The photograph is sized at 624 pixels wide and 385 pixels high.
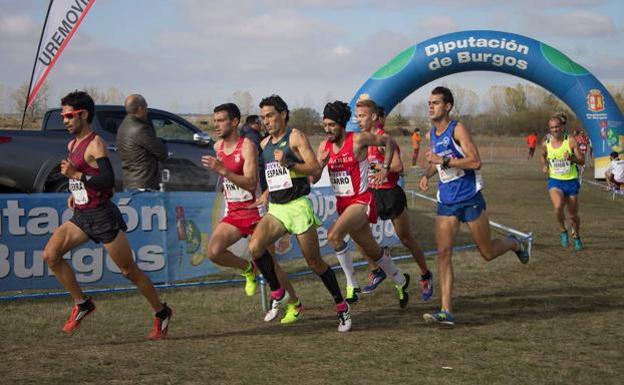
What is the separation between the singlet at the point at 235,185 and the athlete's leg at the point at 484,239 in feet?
6.73

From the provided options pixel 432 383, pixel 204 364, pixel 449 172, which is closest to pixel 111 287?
pixel 204 364

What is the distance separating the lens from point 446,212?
7629 mm

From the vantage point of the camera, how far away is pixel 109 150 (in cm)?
1323

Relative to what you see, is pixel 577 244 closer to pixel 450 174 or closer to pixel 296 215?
pixel 450 174

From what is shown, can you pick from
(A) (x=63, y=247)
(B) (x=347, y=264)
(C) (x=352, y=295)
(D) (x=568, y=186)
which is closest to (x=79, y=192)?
(A) (x=63, y=247)

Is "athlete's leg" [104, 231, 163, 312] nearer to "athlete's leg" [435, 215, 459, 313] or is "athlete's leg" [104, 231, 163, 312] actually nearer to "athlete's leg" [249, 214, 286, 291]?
"athlete's leg" [249, 214, 286, 291]

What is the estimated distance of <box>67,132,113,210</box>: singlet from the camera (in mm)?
6742

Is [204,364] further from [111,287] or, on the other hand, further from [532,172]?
[532,172]

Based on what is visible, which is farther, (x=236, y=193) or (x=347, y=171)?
(x=347, y=171)

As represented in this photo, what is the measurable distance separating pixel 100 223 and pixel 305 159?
1.80 meters

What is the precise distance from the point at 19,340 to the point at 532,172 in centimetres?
3192

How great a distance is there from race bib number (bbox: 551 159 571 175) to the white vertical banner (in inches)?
377

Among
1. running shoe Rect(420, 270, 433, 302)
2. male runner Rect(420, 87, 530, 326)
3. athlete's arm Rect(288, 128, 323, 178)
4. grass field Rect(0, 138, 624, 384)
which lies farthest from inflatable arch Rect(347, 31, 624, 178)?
athlete's arm Rect(288, 128, 323, 178)

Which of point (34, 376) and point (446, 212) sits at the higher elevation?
point (446, 212)
